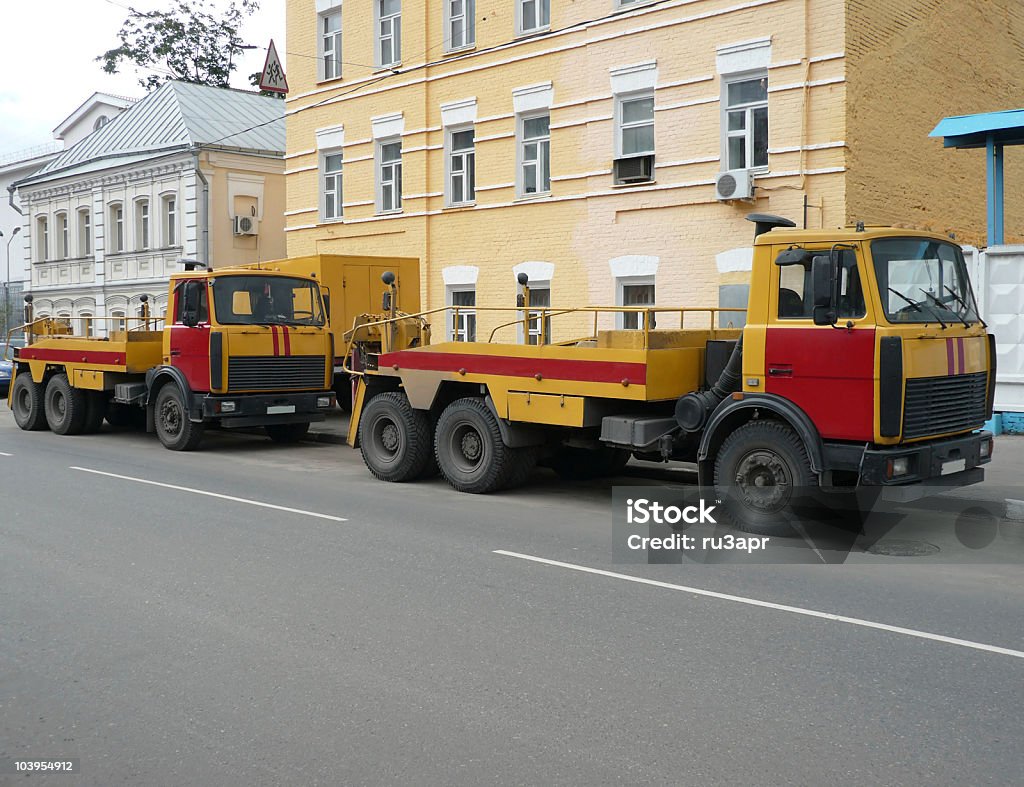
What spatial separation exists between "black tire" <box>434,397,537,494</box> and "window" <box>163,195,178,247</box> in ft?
73.5

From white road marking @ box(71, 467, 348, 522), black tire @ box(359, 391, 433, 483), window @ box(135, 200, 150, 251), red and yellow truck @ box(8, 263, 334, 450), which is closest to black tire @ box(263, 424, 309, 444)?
red and yellow truck @ box(8, 263, 334, 450)

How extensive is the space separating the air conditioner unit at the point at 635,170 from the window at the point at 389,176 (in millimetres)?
6020

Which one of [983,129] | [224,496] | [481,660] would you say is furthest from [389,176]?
[481,660]

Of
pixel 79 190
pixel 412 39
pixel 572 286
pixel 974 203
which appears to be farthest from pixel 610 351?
pixel 79 190

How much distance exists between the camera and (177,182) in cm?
3144

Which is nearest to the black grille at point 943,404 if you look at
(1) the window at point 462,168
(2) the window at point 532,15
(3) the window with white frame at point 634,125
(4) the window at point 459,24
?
(3) the window with white frame at point 634,125

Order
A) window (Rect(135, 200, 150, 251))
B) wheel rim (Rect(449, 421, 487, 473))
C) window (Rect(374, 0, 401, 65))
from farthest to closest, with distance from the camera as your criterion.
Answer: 1. window (Rect(135, 200, 150, 251))
2. window (Rect(374, 0, 401, 65))
3. wheel rim (Rect(449, 421, 487, 473))

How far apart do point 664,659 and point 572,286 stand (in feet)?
49.0

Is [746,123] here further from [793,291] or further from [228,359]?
[793,291]

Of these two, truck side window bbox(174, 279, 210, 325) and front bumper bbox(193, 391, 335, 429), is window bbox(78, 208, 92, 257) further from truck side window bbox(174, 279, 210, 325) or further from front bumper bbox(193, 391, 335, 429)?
front bumper bbox(193, 391, 335, 429)

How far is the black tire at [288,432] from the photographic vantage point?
55.3ft

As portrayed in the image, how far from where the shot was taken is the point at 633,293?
19391 mm

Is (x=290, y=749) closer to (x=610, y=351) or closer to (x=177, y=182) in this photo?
(x=610, y=351)

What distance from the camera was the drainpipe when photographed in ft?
101
